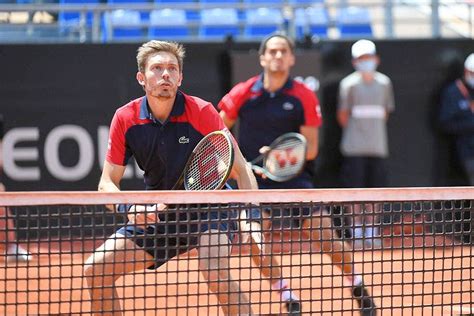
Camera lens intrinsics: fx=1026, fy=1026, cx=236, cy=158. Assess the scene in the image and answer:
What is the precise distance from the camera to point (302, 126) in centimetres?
711

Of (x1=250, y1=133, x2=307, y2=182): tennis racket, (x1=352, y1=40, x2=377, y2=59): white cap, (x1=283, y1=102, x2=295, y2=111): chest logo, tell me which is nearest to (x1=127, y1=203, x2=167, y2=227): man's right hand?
(x1=250, y1=133, x2=307, y2=182): tennis racket

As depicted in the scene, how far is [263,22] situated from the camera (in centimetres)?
1012

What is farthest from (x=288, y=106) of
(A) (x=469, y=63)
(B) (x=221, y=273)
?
(A) (x=469, y=63)

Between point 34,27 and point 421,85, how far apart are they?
3719 millimetres

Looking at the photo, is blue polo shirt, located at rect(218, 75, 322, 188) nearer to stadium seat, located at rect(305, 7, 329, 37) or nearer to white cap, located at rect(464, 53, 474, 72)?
white cap, located at rect(464, 53, 474, 72)

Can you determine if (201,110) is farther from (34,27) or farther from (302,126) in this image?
(34,27)

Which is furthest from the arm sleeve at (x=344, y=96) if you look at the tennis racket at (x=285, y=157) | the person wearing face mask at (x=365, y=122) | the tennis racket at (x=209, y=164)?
the tennis racket at (x=209, y=164)

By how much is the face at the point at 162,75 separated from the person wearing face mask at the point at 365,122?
15.7 feet

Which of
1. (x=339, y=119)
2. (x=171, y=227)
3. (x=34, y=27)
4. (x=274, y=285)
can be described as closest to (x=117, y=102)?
(x=34, y=27)

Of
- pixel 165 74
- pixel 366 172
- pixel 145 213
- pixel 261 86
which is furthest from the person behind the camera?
pixel 366 172

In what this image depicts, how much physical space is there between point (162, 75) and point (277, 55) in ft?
7.54

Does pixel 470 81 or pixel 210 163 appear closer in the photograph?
pixel 210 163

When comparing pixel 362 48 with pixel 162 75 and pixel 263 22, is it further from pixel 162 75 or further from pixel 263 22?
pixel 162 75

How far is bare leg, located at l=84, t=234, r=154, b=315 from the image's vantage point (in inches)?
177
